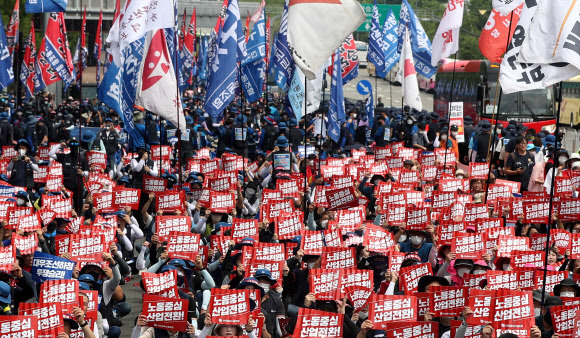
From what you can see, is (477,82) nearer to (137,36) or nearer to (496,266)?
(137,36)

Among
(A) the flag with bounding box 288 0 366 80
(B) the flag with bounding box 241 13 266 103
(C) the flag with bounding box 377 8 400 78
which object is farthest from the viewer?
(C) the flag with bounding box 377 8 400 78

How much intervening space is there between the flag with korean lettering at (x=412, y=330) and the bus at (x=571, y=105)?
35684 mm

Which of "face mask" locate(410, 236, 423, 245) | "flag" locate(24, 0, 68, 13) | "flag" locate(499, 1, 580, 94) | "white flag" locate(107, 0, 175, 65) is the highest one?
"flag" locate(24, 0, 68, 13)

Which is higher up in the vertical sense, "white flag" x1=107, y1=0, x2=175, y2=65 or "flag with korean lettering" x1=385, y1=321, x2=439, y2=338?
"white flag" x1=107, y1=0, x2=175, y2=65

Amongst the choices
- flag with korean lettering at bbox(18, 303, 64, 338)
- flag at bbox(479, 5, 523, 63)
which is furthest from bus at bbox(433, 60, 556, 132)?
flag with korean lettering at bbox(18, 303, 64, 338)

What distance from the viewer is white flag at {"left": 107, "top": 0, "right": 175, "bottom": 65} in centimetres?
1656

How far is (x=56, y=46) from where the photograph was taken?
90.0 ft

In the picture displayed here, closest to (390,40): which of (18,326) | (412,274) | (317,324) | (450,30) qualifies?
(450,30)

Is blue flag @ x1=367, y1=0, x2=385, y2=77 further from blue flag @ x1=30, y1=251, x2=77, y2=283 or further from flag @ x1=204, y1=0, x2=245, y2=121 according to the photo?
blue flag @ x1=30, y1=251, x2=77, y2=283

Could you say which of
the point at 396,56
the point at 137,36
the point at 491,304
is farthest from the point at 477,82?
the point at 491,304

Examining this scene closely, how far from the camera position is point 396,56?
29672mm

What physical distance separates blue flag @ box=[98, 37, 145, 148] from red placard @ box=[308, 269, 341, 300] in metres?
8.64

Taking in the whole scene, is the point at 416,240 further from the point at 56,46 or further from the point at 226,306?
the point at 56,46

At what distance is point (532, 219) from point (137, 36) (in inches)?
249
